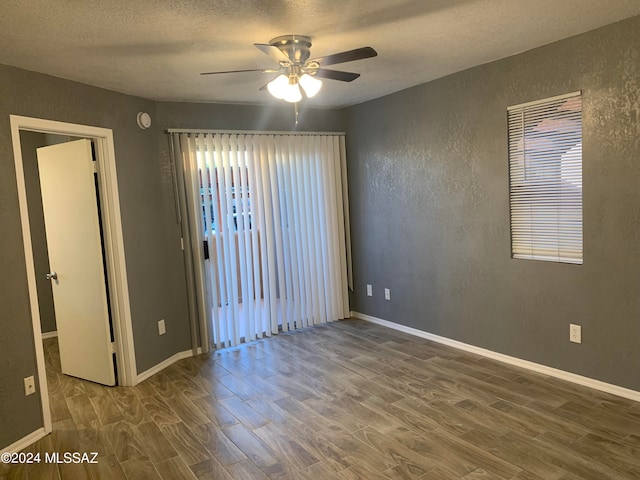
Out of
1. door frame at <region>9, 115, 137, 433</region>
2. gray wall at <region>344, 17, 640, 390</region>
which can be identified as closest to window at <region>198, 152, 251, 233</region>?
door frame at <region>9, 115, 137, 433</region>

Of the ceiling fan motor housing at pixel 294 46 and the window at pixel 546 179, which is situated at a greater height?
the ceiling fan motor housing at pixel 294 46

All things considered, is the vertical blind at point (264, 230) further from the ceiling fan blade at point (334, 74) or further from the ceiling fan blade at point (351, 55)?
the ceiling fan blade at point (351, 55)

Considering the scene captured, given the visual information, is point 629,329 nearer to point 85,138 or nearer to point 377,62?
point 377,62

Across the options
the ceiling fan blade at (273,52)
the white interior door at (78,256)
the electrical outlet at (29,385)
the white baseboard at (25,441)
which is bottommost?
the white baseboard at (25,441)

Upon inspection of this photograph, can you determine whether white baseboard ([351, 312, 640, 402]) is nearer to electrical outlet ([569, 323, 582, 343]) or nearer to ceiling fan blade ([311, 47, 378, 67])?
electrical outlet ([569, 323, 582, 343])

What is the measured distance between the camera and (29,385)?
300 centimetres

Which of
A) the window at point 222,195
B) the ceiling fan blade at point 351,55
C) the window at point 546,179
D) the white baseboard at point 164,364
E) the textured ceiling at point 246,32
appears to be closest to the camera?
the textured ceiling at point 246,32

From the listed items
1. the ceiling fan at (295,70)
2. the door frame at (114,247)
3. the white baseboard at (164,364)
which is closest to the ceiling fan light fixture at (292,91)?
the ceiling fan at (295,70)

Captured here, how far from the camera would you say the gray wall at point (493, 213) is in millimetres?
3031

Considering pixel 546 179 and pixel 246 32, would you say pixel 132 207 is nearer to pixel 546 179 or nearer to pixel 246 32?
pixel 246 32

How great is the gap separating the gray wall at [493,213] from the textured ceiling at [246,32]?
293 mm

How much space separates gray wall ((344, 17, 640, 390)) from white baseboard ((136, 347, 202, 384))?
6.68 ft

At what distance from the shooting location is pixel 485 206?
3889mm

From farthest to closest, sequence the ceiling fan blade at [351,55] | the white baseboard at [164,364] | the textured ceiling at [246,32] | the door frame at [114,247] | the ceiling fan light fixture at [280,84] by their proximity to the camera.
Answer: the white baseboard at [164,364] < the door frame at [114,247] < the ceiling fan light fixture at [280,84] < the ceiling fan blade at [351,55] < the textured ceiling at [246,32]
